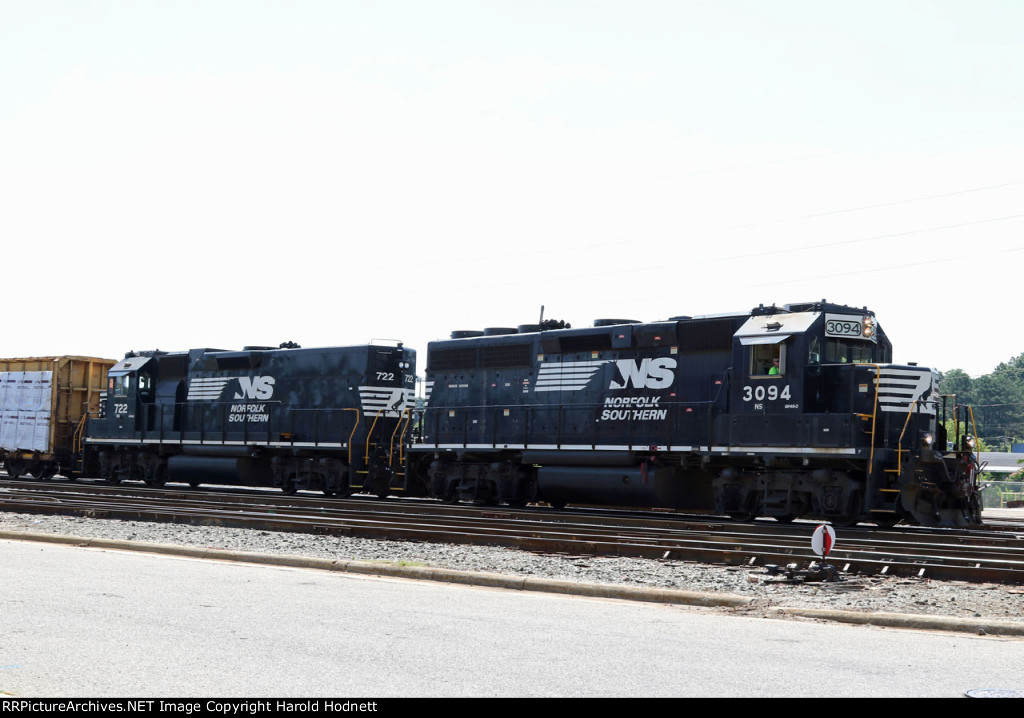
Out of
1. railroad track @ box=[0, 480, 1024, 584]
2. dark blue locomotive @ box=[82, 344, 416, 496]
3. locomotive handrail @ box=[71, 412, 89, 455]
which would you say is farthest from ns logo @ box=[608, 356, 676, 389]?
locomotive handrail @ box=[71, 412, 89, 455]

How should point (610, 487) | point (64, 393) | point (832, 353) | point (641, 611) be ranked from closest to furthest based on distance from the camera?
point (641, 611)
point (832, 353)
point (610, 487)
point (64, 393)

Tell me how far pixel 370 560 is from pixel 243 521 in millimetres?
5098

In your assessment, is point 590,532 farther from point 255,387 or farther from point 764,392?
point 255,387

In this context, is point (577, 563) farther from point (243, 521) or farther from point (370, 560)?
point (243, 521)

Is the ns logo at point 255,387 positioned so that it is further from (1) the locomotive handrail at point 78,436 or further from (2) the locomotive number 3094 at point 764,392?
(2) the locomotive number 3094 at point 764,392

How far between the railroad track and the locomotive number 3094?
239cm

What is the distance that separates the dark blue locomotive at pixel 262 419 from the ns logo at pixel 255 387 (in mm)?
30

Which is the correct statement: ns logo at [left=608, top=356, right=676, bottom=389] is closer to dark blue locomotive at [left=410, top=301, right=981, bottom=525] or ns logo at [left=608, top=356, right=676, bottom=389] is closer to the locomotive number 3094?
dark blue locomotive at [left=410, top=301, right=981, bottom=525]

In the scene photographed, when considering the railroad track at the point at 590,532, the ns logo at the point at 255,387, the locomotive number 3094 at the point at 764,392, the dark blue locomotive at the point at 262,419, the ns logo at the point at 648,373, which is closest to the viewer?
the railroad track at the point at 590,532

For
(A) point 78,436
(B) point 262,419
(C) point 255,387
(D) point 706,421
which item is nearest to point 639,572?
(D) point 706,421

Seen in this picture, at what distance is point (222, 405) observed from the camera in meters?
29.9

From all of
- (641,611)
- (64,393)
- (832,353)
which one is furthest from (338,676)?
(64,393)

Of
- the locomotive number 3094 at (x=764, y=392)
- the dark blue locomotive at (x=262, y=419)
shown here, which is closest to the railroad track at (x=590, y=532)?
the locomotive number 3094 at (x=764, y=392)

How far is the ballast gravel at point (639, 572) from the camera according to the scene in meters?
9.96
